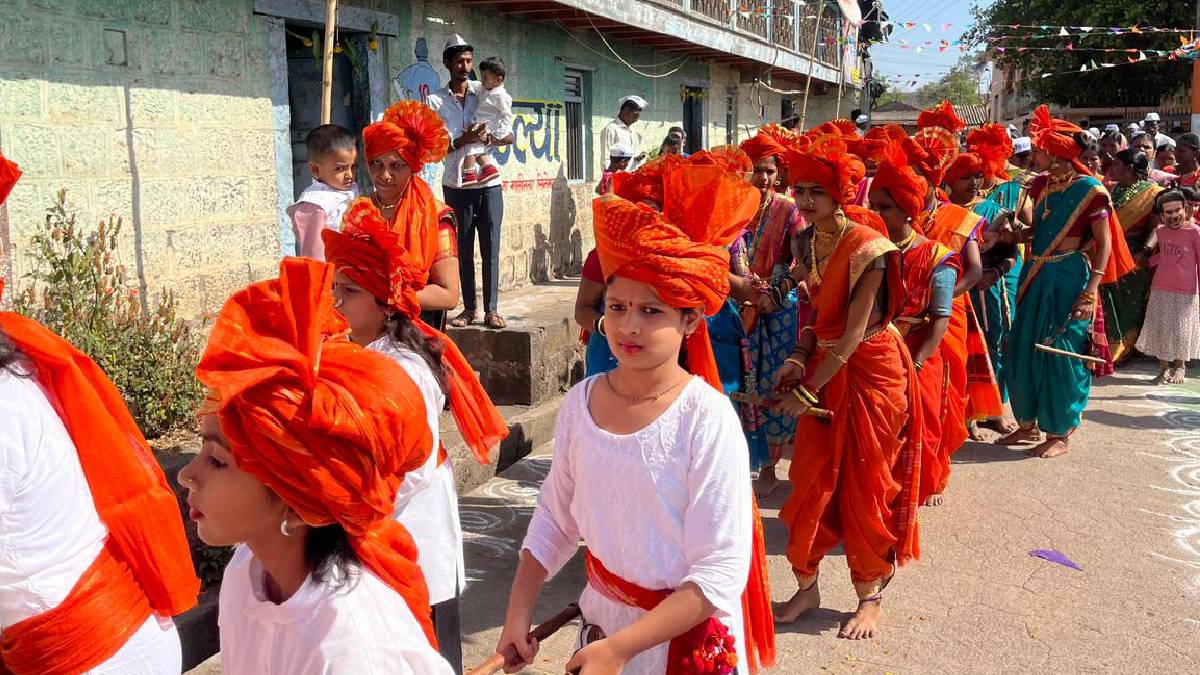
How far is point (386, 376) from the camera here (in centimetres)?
179

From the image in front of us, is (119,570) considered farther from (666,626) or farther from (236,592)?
(666,626)

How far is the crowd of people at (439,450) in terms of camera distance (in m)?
1.72

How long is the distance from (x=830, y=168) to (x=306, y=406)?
9.60ft

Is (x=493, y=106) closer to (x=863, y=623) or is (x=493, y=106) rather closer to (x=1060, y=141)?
(x=1060, y=141)

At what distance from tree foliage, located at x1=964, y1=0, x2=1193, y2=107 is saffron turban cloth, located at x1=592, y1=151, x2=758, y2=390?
31358 mm

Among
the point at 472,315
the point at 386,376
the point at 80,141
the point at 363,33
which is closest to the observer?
the point at 386,376

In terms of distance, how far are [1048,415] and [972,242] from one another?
212 centimetres

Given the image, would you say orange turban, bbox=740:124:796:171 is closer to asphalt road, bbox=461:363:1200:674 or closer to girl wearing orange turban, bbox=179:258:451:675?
asphalt road, bbox=461:363:1200:674

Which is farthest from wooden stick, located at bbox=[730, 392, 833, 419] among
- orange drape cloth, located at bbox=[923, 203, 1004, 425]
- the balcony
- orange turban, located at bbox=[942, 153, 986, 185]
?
the balcony

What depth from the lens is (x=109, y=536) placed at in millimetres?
2217

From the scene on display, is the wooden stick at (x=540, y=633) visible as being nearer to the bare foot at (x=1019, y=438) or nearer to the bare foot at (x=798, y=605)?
the bare foot at (x=798, y=605)

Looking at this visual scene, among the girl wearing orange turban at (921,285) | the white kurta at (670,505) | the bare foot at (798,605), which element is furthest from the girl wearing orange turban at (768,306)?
the white kurta at (670,505)

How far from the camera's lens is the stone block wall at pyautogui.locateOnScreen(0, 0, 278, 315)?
221 inches

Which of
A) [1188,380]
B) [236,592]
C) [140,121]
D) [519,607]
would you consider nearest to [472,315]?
[140,121]
